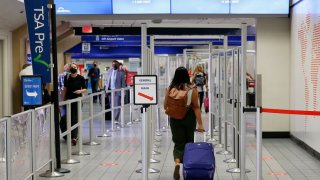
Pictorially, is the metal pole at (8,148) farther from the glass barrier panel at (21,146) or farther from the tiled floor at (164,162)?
the tiled floor at (164,162)

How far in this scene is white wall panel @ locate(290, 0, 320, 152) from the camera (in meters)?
9.04

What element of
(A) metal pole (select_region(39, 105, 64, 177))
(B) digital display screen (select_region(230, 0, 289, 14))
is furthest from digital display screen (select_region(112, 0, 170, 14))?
(A) metal pole (select_region(39, 105, 64, 177))

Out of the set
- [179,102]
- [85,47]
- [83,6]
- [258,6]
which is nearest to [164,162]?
[179,102]

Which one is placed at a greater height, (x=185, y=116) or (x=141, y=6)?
(x=141, y=6)

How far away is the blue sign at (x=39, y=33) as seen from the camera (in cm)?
750


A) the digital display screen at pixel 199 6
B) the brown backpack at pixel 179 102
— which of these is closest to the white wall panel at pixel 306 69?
the digital display screen at pixel 199 6

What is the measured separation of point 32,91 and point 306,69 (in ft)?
17.0

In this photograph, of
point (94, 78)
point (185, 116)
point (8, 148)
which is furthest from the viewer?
point (94, 78)

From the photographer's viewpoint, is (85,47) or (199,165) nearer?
(199,165)

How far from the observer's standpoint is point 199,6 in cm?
1079

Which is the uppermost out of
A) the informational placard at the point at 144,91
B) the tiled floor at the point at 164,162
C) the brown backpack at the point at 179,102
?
the informational placard at the point at 144,91

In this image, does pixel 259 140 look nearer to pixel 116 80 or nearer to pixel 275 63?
pixel 275 63

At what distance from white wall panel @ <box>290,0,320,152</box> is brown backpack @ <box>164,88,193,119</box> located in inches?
109

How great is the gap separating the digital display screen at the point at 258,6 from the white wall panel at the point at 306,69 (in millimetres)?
289
